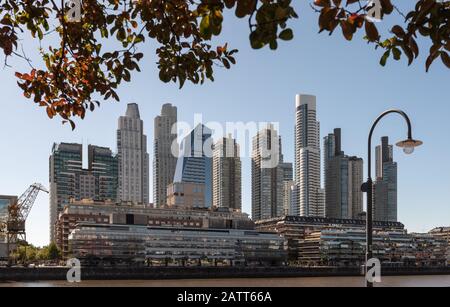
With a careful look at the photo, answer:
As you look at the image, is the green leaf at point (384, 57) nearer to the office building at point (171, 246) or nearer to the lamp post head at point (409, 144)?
the lamp post head at point (409, 144)

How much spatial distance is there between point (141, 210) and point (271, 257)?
45815 millimetres

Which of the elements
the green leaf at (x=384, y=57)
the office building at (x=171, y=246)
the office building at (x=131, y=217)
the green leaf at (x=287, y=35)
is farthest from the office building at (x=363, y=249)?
the green leaf at (x=287, y=35)

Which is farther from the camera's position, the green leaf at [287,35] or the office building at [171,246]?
the office building at [171,246]

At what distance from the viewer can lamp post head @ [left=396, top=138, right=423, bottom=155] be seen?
1303 cm

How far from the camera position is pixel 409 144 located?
13.1 m

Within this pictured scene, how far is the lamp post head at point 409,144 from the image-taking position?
13031mm

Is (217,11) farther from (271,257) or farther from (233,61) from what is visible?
(271,257)

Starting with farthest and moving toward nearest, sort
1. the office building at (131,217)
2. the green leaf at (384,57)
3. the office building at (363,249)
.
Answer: the office building at (363,249), the office building at (131,217), the green leaf at (384,57)

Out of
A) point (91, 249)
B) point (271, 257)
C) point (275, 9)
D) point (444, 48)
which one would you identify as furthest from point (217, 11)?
point (271, 257)

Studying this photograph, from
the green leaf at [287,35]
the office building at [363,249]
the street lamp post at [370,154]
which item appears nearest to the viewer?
the green leaf at [287,35]

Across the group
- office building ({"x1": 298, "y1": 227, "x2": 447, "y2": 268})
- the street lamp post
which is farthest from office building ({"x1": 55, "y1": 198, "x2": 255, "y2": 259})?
the street lamp post

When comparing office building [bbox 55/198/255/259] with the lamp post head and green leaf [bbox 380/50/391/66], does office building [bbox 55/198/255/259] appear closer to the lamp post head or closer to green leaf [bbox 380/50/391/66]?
the lamp post head

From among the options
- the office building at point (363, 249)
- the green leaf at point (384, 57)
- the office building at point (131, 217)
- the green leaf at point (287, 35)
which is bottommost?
the office building at point (363, 249)

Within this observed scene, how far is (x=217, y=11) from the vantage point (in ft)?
13.8
